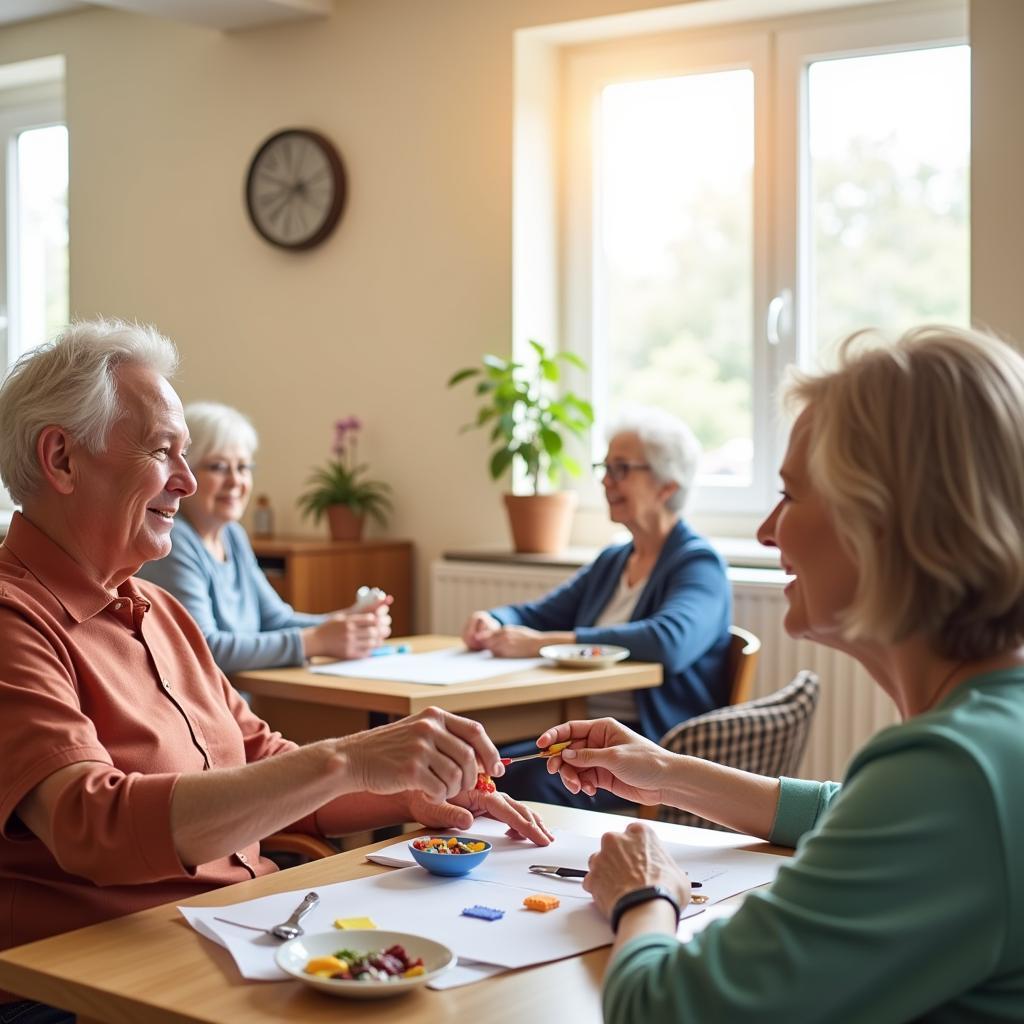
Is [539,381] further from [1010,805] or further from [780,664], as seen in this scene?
[1010,805]

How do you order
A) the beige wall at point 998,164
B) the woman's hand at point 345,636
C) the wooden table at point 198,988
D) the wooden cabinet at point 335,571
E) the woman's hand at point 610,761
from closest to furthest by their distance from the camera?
the wooden table at point 198,988 → the woman's hand at point 610,761 → the woman's hand at point 345,636 → the beige wall at point 998,164 → the wooden cabinet at point 335,571

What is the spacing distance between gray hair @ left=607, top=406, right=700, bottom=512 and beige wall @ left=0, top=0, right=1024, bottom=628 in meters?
0.95

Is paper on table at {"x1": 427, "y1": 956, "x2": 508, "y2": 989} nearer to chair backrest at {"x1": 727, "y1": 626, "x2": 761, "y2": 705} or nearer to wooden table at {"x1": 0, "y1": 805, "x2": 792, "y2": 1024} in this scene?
wooden table at {"x1": 0, "y1": 805, "x2": 792, "y2": 1024}

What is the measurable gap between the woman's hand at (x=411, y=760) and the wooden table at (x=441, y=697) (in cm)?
120

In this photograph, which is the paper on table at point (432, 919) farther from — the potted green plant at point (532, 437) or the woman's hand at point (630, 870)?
the potted green plant at point (532, 437)

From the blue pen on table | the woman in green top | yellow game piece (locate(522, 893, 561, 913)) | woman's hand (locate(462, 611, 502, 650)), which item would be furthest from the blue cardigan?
the woman in green top

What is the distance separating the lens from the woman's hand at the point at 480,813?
5.73 feet

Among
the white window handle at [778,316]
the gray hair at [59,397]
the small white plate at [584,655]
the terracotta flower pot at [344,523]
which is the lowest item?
the small white plate at [584,655]

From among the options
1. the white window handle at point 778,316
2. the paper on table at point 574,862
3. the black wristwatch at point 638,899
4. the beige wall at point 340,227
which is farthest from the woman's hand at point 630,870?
the beige wall at point 340,227

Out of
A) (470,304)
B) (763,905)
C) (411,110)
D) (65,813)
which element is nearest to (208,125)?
(411,110)

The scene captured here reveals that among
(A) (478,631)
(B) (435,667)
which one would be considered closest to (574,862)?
(B) (435,667)

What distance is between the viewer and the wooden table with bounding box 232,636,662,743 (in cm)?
279

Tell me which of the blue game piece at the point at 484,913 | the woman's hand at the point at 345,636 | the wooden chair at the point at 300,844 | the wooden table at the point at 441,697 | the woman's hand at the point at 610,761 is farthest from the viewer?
the woman's hand at the point at 345,636

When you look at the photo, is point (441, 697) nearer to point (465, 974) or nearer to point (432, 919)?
point (432, 919)
